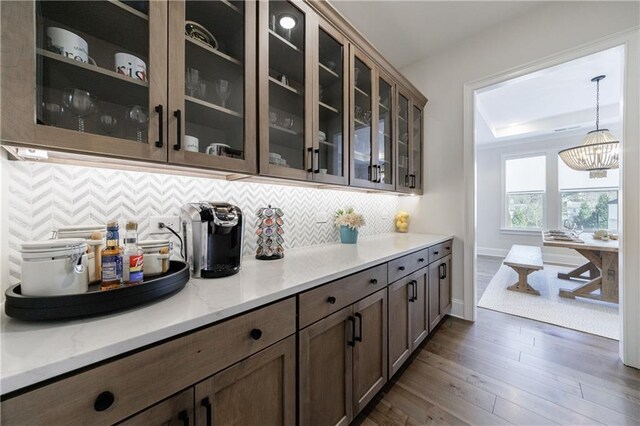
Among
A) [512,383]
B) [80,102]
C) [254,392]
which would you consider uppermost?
[80,102]

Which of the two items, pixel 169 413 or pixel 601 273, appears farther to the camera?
pixel 601 273

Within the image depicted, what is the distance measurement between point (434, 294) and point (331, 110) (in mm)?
1780

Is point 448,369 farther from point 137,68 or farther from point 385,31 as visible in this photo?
point 385,31

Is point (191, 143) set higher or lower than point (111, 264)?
higher

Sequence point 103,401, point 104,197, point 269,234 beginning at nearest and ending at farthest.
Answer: point 103,401 → point 104,197 → point 269,234

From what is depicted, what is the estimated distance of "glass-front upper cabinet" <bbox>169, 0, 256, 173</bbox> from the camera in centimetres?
94

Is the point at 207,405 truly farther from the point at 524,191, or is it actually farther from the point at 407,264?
the point at 524,191

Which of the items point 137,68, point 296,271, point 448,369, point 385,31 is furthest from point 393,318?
point 385,31

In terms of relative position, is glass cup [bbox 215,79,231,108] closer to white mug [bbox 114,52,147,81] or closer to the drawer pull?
white mug [bbox 114,52,147,81]

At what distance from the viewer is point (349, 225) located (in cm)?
198

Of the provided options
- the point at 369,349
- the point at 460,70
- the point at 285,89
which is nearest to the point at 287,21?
the point at 285,89

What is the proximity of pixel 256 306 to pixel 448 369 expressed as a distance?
169 cm

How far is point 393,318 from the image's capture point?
5.01ft

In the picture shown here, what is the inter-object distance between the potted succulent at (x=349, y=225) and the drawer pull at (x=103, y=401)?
1637 mm
